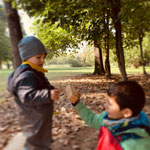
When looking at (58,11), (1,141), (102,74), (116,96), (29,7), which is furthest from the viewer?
(102,74)

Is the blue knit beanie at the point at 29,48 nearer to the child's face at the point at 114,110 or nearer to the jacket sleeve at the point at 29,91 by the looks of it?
the jacket sleeve at the point at 29,91

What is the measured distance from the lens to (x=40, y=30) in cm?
1105

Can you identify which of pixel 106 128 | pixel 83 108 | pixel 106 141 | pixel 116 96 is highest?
pixel 116 96

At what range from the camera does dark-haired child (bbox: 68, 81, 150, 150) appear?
1.46 meters

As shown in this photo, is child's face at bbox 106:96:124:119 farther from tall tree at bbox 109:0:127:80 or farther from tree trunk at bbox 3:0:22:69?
tall tree at bbox 109:0:127:80

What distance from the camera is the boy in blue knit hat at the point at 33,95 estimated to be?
1721mm

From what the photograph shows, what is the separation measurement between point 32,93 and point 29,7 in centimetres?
271

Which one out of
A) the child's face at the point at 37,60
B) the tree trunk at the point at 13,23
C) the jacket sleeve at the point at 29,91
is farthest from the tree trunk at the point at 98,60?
the jacket sleeve at the point at 29,91

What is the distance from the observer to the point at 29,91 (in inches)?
67.6

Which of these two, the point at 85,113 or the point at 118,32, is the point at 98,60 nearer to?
the point at 118,32

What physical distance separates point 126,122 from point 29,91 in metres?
1.05

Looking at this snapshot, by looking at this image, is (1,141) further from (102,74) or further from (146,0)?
(102,74)

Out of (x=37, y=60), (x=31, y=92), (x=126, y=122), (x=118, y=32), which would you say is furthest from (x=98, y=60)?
(x=126, y=122)

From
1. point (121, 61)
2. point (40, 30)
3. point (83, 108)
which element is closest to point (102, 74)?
point (40, 30)
